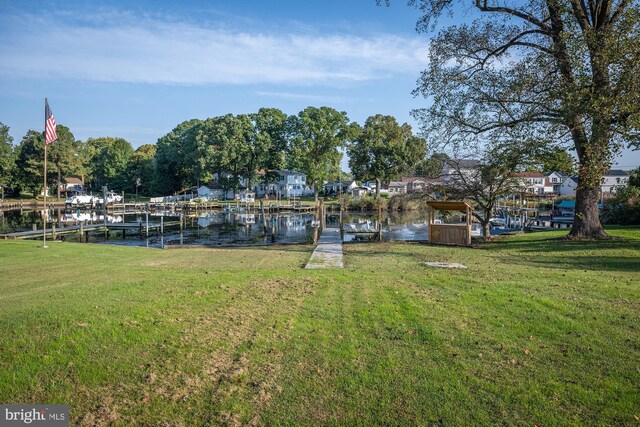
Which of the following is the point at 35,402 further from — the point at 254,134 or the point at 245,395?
the point at 254,134

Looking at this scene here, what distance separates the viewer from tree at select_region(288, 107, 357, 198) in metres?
79.2

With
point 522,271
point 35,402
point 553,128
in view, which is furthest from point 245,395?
point 553,128

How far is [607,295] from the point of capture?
29.0ft

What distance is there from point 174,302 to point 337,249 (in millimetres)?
12767

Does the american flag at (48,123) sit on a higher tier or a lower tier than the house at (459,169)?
higher

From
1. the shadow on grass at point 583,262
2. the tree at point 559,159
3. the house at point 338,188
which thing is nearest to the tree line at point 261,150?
the house at point 338,188

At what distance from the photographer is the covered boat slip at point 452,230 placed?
70.7 ft

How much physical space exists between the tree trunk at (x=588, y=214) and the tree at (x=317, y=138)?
6030 centimetres

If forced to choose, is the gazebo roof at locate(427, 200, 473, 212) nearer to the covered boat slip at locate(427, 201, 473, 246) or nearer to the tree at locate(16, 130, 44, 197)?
the covered boat slip at locate(427, 201, 473, 246)

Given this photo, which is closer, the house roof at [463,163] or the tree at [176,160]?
the house roof at [463,163]

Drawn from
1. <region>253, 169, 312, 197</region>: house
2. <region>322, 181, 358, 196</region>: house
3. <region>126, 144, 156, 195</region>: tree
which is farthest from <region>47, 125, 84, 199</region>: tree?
<region>322, 181, 358, 196</region>: house

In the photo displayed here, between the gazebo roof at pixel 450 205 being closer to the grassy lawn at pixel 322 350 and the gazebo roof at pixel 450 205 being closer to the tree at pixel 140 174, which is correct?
the grassy lawn at pixel 322 350

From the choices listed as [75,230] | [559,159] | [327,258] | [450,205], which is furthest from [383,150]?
[327,258]

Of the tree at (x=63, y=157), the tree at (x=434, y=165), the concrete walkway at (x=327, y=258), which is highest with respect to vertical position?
the tree at (x=63, y=157)
